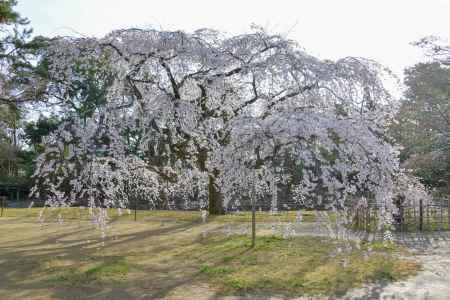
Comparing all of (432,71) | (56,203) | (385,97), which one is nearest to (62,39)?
(56,203)

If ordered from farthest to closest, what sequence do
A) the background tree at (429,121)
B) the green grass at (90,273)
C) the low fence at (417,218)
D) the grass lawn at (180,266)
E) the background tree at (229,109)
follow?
the background tree at (429,121) < the low fence at (417,218) < the green grass at (90,273) < the grass lawn at (180,266) < the background tree at (229,109)

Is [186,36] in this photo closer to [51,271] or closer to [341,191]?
[341,191]

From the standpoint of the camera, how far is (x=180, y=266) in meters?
7.96

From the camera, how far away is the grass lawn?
6350 millimetres

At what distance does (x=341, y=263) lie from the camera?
780 centimetres

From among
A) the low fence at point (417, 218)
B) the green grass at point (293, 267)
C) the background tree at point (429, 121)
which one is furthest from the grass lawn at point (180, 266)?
the background tree at point (429, 121)

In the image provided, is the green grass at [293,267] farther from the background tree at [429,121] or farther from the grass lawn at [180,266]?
the background tree at [429,121]

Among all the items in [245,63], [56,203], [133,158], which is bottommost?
[56,203]

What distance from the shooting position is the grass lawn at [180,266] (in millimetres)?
6350

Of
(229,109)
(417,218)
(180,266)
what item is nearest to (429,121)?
(417,218)

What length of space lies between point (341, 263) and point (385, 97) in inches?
123

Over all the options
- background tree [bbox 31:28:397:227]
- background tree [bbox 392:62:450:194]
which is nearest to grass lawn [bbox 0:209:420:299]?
background tree [bbox 31:28:397:227]

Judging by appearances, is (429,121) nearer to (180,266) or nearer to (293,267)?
(293,267)

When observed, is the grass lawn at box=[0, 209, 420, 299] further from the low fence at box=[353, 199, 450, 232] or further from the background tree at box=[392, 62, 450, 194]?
the background tree at box=[392, 62, 450, 194]
